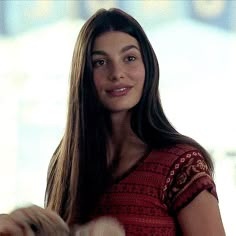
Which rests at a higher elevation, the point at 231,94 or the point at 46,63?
the point at 46,63

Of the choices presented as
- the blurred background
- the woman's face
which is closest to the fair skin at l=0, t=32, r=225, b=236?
the woman's face

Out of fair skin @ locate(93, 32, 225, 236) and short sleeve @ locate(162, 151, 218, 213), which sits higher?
fair skin @ locate(93, 32, 225, 236)

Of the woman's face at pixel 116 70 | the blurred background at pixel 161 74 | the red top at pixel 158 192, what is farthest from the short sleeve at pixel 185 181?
the blurred background at pixel 161 74

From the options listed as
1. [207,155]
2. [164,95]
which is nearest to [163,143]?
[207,155]

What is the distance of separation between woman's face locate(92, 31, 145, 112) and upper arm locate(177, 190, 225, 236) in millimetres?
156

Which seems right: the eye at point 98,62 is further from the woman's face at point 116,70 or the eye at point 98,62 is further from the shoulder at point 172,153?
the shoulder at point 172,153

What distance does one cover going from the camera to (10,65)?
3.90 feet

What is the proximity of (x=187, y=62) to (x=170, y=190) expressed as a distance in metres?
0.51

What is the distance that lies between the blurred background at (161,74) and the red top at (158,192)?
1.34 feet

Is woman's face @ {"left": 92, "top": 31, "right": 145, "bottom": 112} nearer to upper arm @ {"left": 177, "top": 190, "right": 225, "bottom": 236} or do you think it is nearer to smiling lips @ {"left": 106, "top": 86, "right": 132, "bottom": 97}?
smiling lips @ {"left": 106, "top": 86, "right": 132, "bottom": 97}

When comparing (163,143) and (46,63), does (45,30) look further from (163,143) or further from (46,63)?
(163,143)

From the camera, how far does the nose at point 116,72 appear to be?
0.75 metres

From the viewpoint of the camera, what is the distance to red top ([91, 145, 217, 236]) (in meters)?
0.70

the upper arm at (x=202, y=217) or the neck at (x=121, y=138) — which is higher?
the neck at (x=121, y=138)
